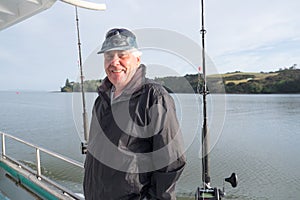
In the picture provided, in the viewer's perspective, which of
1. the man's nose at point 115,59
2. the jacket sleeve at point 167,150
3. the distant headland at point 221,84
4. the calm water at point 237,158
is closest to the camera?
the jacket sleeve at point 167,150

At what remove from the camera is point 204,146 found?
8.38 ft

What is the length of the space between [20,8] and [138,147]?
209 centimetres

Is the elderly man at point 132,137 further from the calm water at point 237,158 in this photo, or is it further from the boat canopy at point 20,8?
the boat canopy at point 20,8

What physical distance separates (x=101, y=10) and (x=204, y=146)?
5.44 ft

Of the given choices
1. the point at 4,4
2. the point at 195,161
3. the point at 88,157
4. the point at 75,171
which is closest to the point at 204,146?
the point at 88,157

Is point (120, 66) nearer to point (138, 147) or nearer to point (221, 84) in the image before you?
point (138, 147)

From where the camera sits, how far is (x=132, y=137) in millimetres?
783

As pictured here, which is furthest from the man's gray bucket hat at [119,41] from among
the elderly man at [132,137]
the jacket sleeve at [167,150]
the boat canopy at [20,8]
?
the boat canopy at [20,8]

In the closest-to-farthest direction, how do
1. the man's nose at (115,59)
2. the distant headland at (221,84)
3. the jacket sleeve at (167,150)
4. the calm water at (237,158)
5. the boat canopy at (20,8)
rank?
the jacket sleeve at (167,150) → the man's nose at (115,59) → the distant headland at (221,84) → the boat canopy at (20,8) → the calm water at (237,158)

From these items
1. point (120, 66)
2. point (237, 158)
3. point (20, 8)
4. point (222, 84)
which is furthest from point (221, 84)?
point (237, 158)

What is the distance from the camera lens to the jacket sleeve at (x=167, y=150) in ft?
2.38

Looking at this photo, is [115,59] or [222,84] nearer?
[115,59]

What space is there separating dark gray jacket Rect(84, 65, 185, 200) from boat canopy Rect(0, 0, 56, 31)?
1.60 m

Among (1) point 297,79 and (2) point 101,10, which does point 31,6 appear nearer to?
(2) point 101,10
